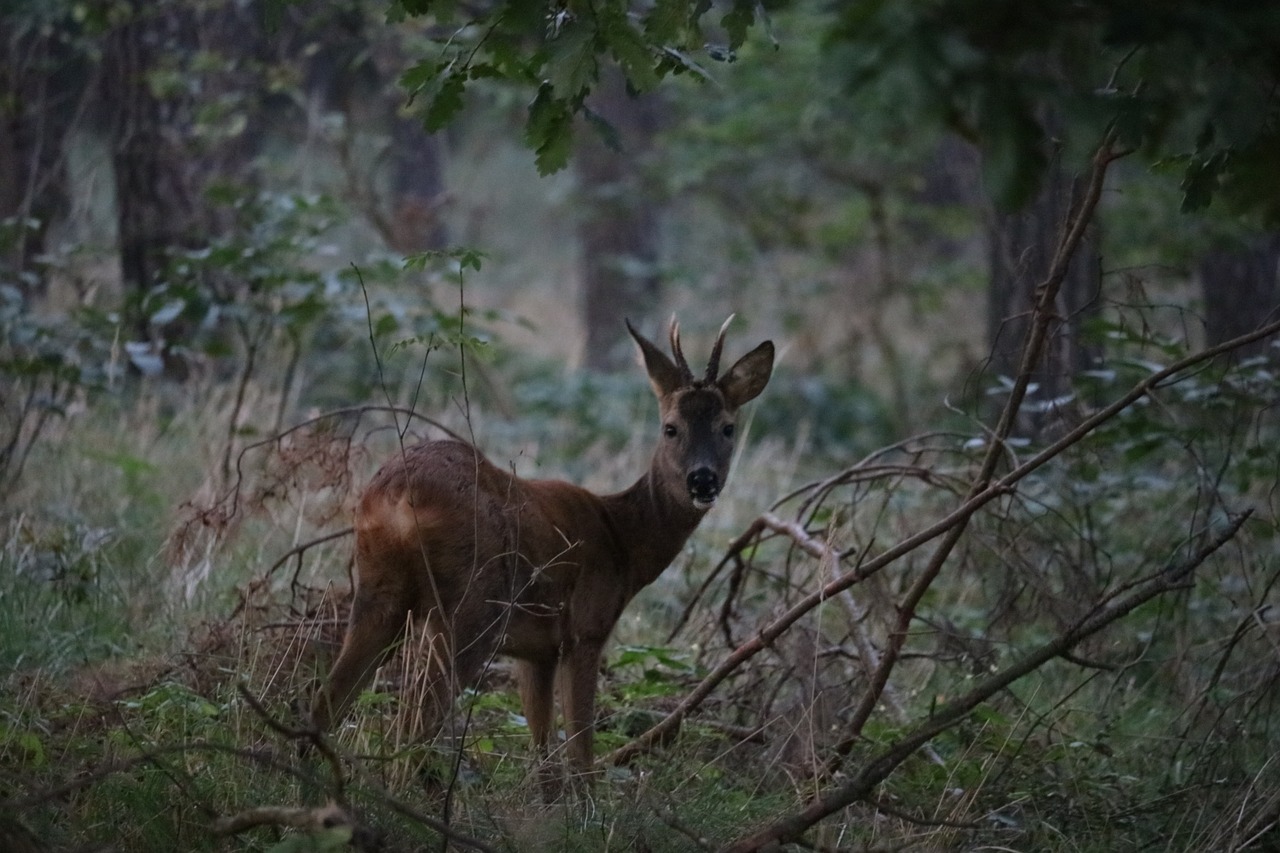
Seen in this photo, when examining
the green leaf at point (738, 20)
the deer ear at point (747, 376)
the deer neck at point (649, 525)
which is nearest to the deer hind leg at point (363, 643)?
the deer neck at point (649, 525)

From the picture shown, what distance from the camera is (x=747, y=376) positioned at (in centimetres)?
639

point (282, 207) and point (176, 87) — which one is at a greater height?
point (176, 87)

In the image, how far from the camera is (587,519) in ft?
18.7

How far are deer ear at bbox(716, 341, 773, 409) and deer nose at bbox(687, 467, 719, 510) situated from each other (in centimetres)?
47

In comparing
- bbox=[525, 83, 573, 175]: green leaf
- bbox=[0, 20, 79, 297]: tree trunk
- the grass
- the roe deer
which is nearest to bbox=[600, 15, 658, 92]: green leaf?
bbox=[525, 83, 573, 175]: green leaf

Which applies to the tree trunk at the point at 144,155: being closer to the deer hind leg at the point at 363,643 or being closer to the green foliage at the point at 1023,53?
the deer hind leg at the point at 363,643

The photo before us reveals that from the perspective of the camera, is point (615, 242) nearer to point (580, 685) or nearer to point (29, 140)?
point (29, 140)

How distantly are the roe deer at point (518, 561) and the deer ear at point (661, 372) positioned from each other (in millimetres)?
16

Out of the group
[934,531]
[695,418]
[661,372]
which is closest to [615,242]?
[661,372]

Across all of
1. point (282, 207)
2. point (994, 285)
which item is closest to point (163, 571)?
point (282, 207)

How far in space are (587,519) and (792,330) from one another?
10.2m

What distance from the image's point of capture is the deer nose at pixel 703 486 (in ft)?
19.2

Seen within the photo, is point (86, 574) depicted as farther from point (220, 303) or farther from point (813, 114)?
point (813, 114)

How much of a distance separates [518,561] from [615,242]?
12778 millimetres
